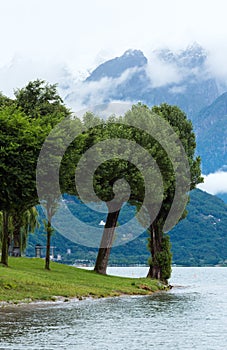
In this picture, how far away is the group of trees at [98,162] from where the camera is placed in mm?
54969

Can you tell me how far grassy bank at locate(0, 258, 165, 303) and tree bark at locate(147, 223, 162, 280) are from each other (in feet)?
30.8

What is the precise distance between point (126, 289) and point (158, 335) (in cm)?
3043

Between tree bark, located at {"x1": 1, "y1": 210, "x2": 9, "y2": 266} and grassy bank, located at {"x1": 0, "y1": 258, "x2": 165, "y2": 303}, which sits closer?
grassy bank, located at {"x1": 0, "y1": 258, "x2": 165, "y2": 303}

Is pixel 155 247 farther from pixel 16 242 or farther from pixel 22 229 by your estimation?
pixel 22 229

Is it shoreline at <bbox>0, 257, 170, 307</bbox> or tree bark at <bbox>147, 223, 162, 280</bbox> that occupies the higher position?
tree bark at <bbox>147, 223, 162, 280</bbox>

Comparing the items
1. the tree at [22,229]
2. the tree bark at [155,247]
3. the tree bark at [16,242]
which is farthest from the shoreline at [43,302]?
the tree bark at [16,242]

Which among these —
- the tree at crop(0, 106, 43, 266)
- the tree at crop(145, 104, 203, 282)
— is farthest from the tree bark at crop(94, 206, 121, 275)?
the tree at crop(0, 106, 43, 266)

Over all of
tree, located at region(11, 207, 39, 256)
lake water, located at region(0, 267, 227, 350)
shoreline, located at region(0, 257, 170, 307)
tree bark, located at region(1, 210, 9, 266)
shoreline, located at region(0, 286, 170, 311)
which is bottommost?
lake water, located at region(0, 267, 227, 350)

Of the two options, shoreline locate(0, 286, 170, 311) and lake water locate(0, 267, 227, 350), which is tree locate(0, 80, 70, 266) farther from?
lake water locate(0, 267, 227, 350)

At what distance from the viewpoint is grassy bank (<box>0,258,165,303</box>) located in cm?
4522

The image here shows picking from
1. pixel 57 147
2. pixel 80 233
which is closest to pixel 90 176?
pixel 57 147

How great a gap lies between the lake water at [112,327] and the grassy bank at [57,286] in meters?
2.76

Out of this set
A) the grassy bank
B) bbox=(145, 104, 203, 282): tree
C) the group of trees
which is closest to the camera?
the grassy bank

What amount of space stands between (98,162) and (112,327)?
37.3 m
